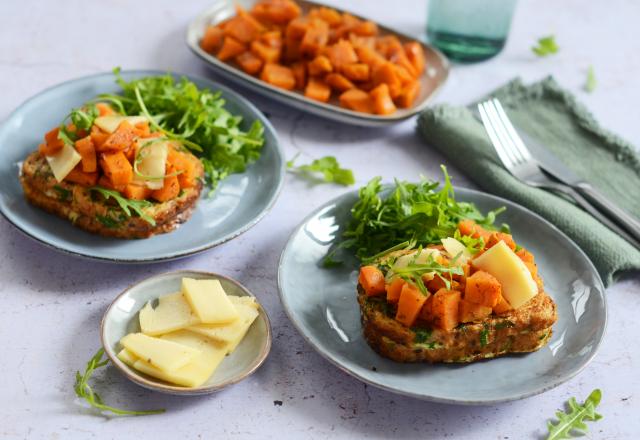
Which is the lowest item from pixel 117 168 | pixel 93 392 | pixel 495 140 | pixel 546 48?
pixel 93 392

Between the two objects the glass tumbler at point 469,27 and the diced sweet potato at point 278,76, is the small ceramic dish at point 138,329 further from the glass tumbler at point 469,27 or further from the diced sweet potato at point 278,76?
the glass tumbler at point 469,27

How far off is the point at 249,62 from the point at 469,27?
1347mm

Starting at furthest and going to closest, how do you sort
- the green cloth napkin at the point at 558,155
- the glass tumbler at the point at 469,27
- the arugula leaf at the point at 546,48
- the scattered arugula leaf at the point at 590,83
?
the arugula leaf at the point at 546,48, the scattered arugula leaf at the point at 590,83, the glass tumbler at the point at 469,27, the green cloth napkin at the point at 558,155

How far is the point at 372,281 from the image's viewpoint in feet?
8.43

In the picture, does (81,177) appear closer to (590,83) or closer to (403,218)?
(403,218)

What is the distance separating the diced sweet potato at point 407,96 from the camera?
3.92 metres

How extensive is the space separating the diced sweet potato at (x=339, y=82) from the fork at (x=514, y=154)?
2.35ft

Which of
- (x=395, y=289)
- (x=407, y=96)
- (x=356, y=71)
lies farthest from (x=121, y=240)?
(x=407, y=96)

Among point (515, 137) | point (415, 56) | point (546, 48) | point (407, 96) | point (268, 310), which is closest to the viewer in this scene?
point (268, 310)

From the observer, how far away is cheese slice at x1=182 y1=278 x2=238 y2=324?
8.18ft

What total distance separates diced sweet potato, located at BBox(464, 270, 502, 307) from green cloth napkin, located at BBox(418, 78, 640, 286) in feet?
2.85

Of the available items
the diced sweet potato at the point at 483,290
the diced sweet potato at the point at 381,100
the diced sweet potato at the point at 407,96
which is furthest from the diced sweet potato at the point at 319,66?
the diced sweet potato at the point at 483,290

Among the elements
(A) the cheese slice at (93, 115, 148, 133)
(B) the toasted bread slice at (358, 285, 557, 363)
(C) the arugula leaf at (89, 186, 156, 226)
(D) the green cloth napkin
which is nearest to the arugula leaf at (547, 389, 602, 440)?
(B) the toasted bread slice at (358, 285, 557, 363)

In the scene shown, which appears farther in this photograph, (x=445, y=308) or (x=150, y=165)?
(x=150, y=165)
